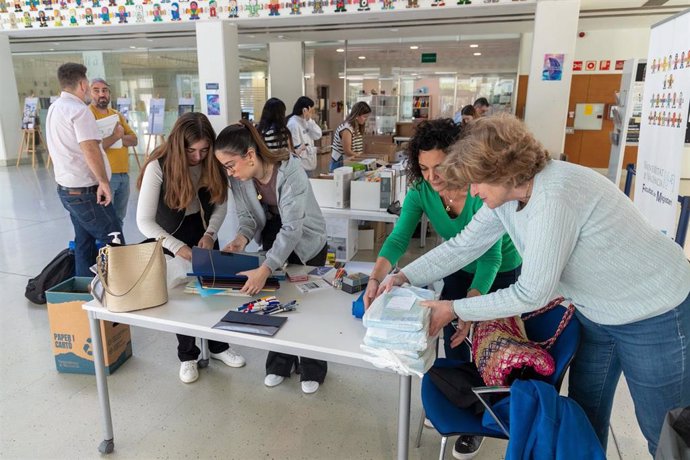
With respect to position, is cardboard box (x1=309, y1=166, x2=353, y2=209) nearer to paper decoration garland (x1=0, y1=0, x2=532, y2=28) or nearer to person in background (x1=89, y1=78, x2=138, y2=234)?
person in background (x1=89, y1=78, x2=138, y2=234)

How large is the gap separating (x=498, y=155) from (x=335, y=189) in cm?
271

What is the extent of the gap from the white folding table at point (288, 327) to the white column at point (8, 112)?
31.2ft

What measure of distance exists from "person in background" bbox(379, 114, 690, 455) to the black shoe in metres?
0.73

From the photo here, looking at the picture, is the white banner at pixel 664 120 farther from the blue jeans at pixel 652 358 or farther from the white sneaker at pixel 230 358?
the white sneaker at pixel 230 358

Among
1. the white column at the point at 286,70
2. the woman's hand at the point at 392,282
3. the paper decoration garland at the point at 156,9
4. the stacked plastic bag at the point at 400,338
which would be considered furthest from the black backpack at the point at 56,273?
the white column at the point at 286,70

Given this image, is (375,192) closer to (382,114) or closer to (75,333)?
(75,333)

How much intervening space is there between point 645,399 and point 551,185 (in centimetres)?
70

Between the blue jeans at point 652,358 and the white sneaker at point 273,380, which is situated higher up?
the blue jeans at point 652,358

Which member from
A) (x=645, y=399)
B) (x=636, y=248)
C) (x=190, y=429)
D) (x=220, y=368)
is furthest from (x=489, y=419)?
(x=220, y=368)

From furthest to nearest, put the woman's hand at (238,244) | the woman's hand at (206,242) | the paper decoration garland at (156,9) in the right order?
the paper decoration garland at (156,9)
the woman's hand at (206,242)
the woman's hand at (238,244)

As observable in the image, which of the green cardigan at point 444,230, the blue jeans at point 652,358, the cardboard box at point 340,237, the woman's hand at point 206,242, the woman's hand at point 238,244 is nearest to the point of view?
the blue jeans at point 652,358

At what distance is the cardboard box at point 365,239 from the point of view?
471 centimetres

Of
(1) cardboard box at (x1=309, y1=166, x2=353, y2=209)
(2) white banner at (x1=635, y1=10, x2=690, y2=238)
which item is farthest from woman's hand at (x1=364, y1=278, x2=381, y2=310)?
(2) white banner at (x1=635, y1=10, x2=690, y2=238)

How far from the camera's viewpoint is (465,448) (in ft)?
6.36
